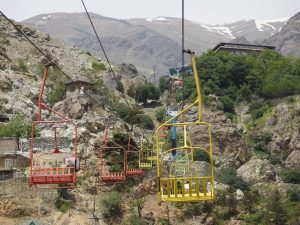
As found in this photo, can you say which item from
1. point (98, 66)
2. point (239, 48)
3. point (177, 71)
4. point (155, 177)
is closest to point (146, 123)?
point (155, 177)

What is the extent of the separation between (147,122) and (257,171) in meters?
19.1

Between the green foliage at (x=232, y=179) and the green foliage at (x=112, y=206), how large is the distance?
427 inches

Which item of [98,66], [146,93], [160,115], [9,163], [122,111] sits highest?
[98,66]

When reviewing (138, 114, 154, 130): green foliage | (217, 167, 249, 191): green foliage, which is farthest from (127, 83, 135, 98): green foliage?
(217, 167, 249, 191): green foliage

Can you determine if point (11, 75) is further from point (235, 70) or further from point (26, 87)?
point (235, 70)

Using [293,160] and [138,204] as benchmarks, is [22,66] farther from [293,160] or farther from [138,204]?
[138,204]

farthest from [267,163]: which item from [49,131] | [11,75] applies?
[11,75]

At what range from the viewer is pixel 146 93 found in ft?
259

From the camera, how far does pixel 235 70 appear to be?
76.0m

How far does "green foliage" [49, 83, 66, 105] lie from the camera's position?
68.8m

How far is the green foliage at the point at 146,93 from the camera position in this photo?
7888cm

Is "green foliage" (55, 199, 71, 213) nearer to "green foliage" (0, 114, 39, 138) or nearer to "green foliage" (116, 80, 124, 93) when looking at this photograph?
"green foliage" (0, 114, 39, 138)

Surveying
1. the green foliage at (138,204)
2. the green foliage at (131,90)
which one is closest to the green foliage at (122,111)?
the green foliage at (131,90)

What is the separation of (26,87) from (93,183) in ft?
86.4
